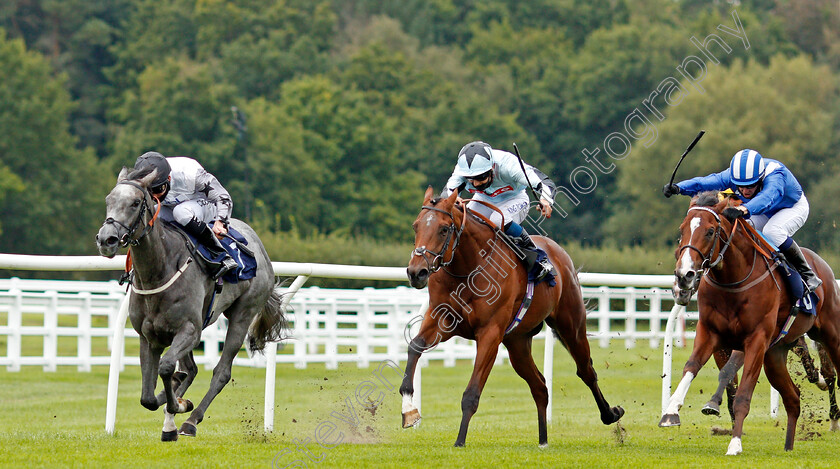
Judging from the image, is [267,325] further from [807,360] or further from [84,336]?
[84,336]

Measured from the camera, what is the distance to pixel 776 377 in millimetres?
7195

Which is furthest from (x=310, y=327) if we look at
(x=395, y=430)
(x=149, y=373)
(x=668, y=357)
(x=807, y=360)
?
(x=149, y=373)

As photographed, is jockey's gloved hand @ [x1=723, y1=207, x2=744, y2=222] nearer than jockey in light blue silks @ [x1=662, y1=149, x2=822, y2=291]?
Yes

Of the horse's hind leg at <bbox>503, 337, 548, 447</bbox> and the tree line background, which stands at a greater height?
the horse's hind leg at <bbox>503, 337, 548, 447</bbox>

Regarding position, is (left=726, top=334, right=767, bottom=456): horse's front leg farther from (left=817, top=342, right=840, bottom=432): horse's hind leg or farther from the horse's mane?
(left=817, top=342, right=840, bottom=432): horse's hind leg

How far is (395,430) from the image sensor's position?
8148 millimetres

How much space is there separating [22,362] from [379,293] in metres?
5.29

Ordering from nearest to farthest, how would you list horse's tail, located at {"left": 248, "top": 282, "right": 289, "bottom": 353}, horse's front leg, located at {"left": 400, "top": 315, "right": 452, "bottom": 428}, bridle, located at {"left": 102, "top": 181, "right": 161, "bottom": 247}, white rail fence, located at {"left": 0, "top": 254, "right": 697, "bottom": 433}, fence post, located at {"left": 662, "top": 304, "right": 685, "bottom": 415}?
1. bridle, located at {"left": 102, "top": 181, "right": 161, "bottom": 247}
2. horse's front leg, located at {"left": 400, "top": 315, "right": 452, "bottom": 428}
3. horse's tail, located at {"left": 248, "top": 282, "right": 289, "bottom": 353}
4. fence post, located at {"left": 662, "top": 304, "right": 685, "bottom": 415}
5. white rail fence, located at {"left": 0, "top": 254, "right": 697, "bottom": 433}

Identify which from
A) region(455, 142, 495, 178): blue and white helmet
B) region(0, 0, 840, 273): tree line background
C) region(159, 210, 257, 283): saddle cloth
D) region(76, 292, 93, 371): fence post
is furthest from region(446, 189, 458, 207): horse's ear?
region(0, 0, 840, 273): tree line background

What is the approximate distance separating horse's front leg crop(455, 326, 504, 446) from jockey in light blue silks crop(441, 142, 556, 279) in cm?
67

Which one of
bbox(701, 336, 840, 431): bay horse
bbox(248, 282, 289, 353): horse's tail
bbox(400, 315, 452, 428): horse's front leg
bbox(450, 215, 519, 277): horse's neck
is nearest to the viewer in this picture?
bbox(400, 315, 452, 428): horse's front leg

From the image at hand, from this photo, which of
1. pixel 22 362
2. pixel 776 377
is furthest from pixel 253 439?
pixel 22 362

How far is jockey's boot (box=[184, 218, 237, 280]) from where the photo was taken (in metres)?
6.73

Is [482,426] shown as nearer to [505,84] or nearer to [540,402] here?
[540,402]
